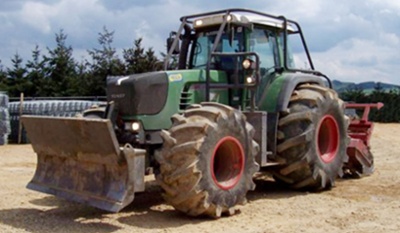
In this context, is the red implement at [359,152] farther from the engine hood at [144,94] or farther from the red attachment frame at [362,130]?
the engine hood at [144,94]

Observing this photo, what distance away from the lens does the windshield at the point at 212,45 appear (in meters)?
8.12

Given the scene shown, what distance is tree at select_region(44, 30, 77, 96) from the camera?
29812 mm

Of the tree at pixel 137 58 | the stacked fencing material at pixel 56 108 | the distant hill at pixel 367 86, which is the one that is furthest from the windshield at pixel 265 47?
the distant hill at pixel 367 86

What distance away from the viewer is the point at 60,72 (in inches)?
1214

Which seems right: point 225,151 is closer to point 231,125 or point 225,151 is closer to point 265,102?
point 231,125

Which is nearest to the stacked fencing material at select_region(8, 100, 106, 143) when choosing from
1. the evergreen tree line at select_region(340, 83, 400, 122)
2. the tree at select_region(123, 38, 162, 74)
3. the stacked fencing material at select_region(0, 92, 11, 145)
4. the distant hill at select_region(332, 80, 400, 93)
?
the stacked fencing material at select_region(0, 92, 11, 145)

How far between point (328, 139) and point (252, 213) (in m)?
2.52

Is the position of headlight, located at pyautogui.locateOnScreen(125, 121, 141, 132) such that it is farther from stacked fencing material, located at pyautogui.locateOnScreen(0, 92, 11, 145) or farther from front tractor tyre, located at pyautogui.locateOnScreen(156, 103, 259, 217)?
stacked fencing material, located at pyautogui.locateOnScreen(0, 92, 11, 145)

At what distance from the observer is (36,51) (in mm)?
31281

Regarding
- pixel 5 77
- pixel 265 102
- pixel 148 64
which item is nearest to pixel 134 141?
pixel 265 102

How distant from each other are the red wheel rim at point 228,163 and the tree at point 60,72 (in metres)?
23.2

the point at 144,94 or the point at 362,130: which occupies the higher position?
the point at 144,94

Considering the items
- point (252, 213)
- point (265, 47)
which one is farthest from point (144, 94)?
point (265, 47)

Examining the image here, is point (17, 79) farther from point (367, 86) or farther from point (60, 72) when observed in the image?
point (367, 86)
